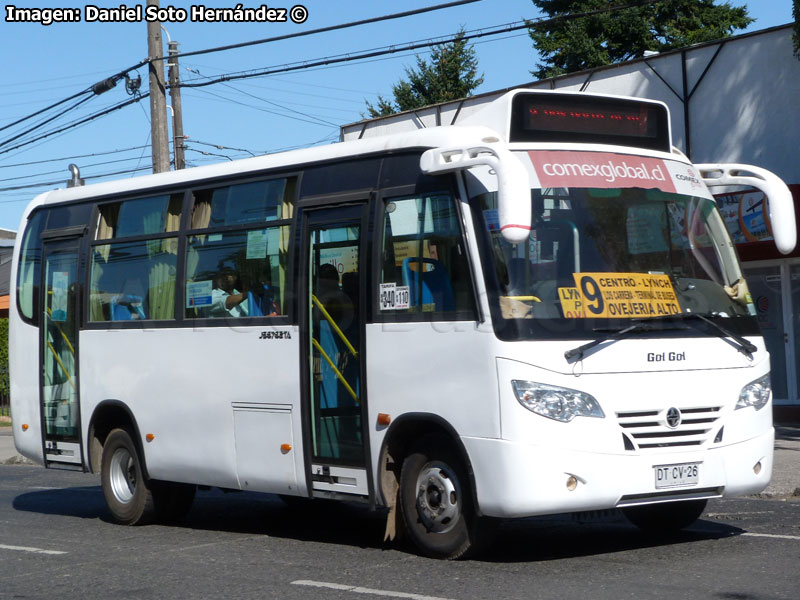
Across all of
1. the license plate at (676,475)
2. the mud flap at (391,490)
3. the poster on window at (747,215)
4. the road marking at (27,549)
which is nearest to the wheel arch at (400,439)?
the mud flap at (391,490)

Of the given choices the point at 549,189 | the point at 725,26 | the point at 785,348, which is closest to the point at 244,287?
the point at 549,189

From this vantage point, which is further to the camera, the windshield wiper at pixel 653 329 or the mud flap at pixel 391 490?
the mud flap at pixel 391 490

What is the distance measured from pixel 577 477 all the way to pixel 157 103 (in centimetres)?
1643

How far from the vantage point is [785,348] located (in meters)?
19.9

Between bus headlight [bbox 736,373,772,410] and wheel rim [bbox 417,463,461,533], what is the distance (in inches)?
78.8

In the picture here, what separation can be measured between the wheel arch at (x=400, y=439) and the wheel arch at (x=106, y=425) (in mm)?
3341

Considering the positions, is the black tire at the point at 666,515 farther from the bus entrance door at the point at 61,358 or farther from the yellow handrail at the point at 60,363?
the yellow handrail at the point at 60,363

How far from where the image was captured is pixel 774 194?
8867 millimetres

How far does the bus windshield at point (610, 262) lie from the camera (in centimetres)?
805

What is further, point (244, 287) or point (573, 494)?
point (244, 287)

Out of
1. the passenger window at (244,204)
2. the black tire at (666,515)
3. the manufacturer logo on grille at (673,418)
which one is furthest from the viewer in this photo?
the passenger window at (244,204)

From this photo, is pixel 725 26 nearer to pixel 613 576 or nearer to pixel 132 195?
pixel 132 195

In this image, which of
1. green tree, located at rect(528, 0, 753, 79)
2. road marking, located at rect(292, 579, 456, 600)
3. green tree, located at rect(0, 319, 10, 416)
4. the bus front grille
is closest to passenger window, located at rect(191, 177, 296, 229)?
road marking, located at rect(292, 579, 456, 600)

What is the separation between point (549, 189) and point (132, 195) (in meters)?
4.90
